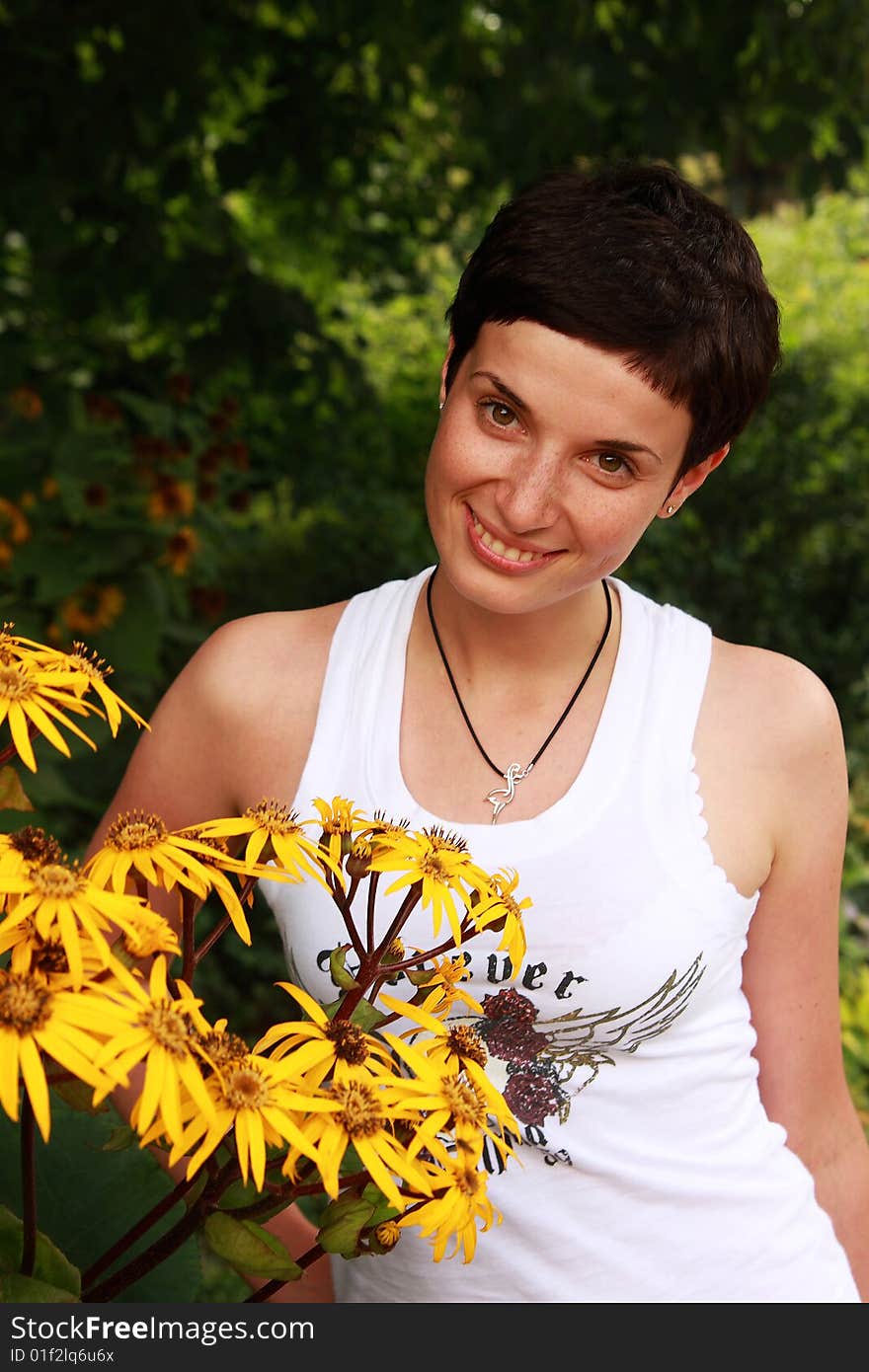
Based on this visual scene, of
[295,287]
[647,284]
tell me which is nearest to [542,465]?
[647,284]

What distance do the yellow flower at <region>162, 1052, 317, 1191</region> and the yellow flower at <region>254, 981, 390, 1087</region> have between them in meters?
0.02

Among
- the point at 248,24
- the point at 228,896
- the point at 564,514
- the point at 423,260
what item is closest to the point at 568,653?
the point at 564,514

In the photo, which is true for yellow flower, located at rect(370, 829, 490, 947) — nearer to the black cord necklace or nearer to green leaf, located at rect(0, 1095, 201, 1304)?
green leaf, located at rect(0, 1095, 201, 1304)

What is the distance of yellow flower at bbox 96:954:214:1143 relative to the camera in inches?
24.2

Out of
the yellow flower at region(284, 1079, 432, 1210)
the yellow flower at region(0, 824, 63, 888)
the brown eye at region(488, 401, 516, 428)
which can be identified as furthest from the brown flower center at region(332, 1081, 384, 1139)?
the brown eye at region(488, 401, 516, 428)

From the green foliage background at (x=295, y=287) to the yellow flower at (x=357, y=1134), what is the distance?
0.92 meters

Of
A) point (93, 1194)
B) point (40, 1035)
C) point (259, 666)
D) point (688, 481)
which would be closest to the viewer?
point (40, 1035)

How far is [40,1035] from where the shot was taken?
606 mm

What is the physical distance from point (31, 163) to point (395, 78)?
1274 millimetres

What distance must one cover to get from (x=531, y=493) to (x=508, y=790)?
14.5 inches

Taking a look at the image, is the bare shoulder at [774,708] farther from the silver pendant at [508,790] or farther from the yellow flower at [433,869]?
the yellow flower at [433,869]

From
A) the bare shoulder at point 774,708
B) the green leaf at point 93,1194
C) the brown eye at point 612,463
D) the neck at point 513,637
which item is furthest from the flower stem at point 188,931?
the bare shoulder at point 774,708

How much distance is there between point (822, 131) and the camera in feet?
15.3

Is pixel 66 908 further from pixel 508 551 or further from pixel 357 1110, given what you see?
pixel 508 551
